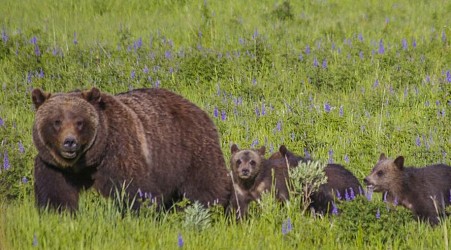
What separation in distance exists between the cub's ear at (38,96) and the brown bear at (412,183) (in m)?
3.15

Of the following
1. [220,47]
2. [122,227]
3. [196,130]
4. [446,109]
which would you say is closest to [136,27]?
[220,47]

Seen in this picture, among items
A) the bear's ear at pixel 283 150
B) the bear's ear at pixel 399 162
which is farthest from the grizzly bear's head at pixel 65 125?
the bear's ear at pixel 399 162

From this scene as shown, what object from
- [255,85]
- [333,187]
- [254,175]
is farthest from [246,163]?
[255,85]

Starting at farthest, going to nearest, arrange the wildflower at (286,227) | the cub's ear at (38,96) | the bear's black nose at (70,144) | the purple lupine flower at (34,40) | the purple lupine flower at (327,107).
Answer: the purple lupine flower at (34,40) < the purple lupine flower at (327,107) < the cub's ear at (38,96) < the bear's black nose at (70,144) < the wildflower at (286,227)

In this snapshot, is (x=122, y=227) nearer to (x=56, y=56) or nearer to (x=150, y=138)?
(x=150, y=138)

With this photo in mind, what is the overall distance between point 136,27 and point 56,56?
2.89 meters

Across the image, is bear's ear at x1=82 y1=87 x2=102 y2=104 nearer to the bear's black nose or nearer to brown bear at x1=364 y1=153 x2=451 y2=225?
the bear's black nose

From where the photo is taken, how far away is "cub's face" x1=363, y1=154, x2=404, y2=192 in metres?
8.29

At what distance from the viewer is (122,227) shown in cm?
594

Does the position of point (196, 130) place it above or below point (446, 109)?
above

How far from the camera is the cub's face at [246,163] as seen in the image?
27.6 feet

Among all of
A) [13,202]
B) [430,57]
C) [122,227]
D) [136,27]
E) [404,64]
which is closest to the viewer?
[122,227]

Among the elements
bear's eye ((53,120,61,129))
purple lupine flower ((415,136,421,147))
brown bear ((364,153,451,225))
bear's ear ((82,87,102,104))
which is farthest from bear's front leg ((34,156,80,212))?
purple lupine flower ((415,136,421,147))

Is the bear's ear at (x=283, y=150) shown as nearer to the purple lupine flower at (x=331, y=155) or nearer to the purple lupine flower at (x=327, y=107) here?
the purple lupine flower at (x=331, y=155)
